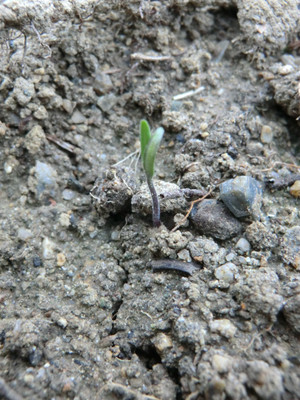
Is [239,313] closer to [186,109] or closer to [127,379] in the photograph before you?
[127,379]

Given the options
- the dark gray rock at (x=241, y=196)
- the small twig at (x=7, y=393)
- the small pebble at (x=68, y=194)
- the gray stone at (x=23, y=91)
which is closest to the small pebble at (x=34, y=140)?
the gray stone at (x=23, y=91)

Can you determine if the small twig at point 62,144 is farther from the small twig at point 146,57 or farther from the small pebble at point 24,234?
the small twig at point 146,57

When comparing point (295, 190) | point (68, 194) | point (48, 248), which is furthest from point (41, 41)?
point (295, 190)

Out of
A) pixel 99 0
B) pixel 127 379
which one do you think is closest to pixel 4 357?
pixel 127 379

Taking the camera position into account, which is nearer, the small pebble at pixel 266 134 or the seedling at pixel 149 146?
the seedling at pixel 149 146

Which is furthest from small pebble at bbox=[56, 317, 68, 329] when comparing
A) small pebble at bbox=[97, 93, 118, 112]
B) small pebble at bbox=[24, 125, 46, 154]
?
small pebble at bbox=[97, 93, 118, 112]

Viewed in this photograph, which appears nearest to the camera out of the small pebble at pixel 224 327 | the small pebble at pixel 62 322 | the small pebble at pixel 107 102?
the small pebble at pixel 224 327
